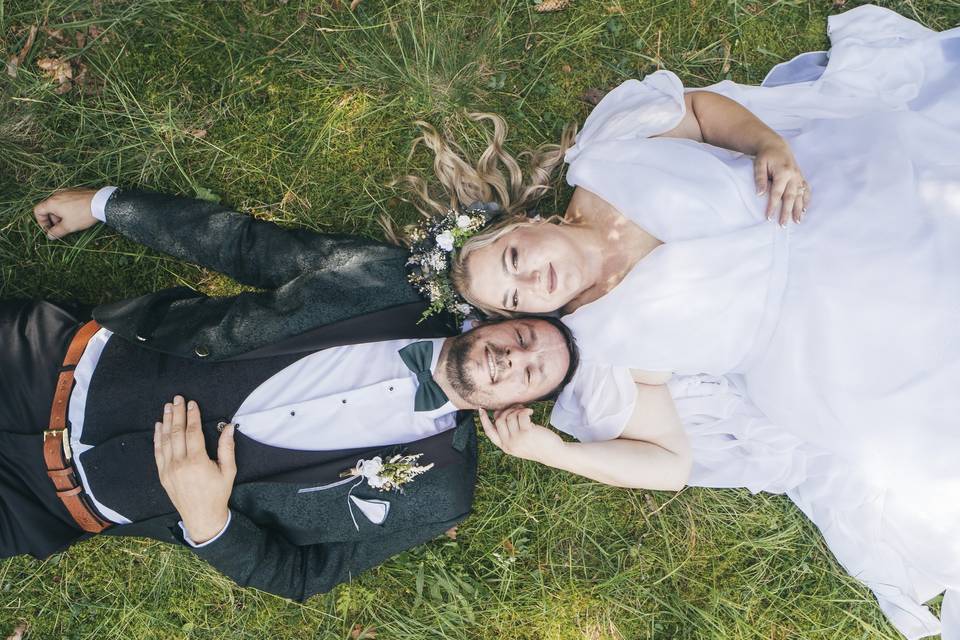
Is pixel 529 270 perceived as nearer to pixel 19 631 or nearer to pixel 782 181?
pixel 782 181

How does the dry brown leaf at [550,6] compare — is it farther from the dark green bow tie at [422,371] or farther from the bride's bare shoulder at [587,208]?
the dark green bow tie at [422,371]

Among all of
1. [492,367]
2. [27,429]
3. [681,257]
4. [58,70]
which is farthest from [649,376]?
[58,70]

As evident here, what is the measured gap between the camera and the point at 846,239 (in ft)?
13.5

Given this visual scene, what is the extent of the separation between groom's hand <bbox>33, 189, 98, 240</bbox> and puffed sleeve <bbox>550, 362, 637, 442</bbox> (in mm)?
3978

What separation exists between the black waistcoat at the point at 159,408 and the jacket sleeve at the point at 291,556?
416 millimetres

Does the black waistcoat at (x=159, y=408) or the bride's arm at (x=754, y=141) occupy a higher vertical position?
the bride's arm at (x=754, y=141)

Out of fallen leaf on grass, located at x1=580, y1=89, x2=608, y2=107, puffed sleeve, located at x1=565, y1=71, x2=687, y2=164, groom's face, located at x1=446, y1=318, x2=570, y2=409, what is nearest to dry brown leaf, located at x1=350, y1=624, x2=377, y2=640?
groom's face, located at x1=446, y1=318, x2=570, y2=409

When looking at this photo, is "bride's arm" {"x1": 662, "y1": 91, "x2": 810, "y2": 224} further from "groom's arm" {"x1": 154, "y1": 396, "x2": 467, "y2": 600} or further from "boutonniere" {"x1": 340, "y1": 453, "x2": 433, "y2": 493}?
"groom's arm" {"x1": 154, "y1": 396, "x2": 467, "y2": 600}

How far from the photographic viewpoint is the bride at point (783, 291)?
4.05 meters

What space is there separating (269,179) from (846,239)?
4.41 m

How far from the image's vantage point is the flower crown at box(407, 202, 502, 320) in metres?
4.43

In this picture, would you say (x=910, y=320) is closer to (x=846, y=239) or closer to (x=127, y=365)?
(x=846, y=239)

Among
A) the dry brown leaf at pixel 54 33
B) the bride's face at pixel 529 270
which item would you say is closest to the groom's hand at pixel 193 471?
the bride's face at pixel 529 270

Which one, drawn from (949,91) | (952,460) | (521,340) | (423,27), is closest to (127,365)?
(521,340)
